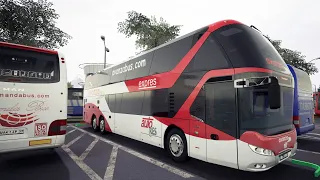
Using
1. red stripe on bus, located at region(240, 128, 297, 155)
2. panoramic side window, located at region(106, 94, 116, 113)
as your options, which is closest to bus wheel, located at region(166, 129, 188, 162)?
red stripe on bus, located at region(240, 128, 297, 155)

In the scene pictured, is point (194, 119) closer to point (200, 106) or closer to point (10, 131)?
point (200, 106)

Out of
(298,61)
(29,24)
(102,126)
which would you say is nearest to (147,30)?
(29,24)

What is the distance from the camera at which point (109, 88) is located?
9.54 meters

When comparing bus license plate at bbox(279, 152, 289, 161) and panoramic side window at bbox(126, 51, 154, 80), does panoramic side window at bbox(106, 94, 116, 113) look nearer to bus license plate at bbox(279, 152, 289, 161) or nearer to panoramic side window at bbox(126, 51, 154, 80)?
panoramic side window at bbox(126, 51, 154, 80)

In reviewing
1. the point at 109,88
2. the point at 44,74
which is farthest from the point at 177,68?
the point at 109,88

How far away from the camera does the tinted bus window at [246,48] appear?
4043mm

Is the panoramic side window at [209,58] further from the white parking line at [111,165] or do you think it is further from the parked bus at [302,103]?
the parked bus at [302,103]

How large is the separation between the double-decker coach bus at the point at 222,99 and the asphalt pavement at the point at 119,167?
1.53ft

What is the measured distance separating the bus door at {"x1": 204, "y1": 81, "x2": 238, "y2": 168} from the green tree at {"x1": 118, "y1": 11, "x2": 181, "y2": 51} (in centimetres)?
2455

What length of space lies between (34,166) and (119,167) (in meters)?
2.24

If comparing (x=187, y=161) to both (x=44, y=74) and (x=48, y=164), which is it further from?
(x=44, y=74)

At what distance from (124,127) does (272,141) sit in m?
5.51

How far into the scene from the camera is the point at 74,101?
18.8 metres

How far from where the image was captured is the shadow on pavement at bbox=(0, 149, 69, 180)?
4.45 m
